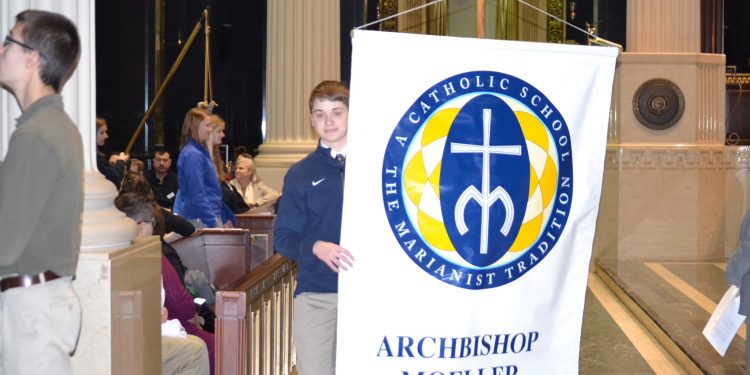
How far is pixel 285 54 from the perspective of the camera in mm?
13102

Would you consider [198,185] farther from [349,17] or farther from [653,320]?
[349,17]

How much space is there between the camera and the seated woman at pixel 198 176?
8281mm

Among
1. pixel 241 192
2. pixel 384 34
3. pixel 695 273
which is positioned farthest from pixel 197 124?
pixel 695 273

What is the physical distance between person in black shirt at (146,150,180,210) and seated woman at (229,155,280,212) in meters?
0.66

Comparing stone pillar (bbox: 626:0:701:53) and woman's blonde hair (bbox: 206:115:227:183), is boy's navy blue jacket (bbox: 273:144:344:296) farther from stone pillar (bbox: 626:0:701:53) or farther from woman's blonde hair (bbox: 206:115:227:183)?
stone pillar (bbox: 626:0:701:53)

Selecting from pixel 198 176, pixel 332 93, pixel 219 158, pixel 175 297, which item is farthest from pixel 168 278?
pixel 219 158

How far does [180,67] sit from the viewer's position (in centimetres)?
1769

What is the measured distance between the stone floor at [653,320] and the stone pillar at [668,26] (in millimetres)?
2703

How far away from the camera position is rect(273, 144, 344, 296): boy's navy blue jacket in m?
4.26

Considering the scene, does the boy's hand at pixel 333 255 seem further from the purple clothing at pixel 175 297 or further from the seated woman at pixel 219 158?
the seated woman at pixel 219 158

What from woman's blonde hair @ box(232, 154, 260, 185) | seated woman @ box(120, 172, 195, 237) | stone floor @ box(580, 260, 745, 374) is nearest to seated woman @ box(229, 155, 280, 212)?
woman's blonde hair @ box(232, 154, 260, 185)

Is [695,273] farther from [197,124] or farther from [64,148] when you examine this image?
[64,148]

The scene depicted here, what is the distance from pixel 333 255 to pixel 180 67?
14.3 m

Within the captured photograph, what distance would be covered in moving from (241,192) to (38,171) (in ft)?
28.8
